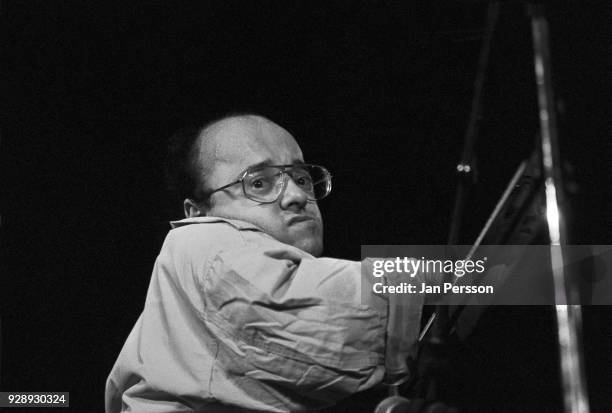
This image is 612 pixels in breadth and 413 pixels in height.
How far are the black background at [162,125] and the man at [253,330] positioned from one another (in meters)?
0.30

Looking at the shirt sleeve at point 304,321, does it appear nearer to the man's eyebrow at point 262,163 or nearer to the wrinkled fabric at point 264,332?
the wrinkled fabric at point 264,332

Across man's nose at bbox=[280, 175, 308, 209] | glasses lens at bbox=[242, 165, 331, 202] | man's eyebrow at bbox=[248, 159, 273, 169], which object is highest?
man's eyebrow at bbox=[248, 159, 273, 169]

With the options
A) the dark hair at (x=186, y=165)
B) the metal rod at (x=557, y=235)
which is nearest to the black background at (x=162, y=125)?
the dark hair at (x=186, y=165)

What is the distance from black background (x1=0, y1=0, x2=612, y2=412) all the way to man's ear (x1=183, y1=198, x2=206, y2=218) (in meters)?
0.08

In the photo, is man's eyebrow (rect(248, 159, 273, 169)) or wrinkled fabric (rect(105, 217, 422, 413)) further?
man's eyebrow (rect(248, 159, 273, 169))

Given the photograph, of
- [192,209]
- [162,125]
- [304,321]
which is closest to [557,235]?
[304,321]

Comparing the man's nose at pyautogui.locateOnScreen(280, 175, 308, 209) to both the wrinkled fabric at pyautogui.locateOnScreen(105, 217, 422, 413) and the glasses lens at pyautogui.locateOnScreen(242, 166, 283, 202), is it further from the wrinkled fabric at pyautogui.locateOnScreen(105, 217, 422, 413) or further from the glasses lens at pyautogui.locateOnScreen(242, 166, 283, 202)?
the wrinkled fabric at pyautogui.locateOnScreen(105, 217, 422, 413)

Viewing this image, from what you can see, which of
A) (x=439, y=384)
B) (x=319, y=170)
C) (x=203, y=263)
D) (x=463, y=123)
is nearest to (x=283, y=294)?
(x=203, y=263)

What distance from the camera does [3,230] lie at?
114 cm

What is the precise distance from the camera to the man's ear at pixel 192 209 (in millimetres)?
947

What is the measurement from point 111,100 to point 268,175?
0.47 m

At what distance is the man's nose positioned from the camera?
864 mm
